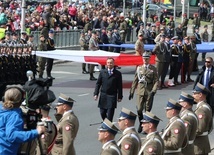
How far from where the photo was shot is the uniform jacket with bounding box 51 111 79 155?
11176 millimetres

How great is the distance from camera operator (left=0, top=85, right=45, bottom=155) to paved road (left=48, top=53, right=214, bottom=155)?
643 cm

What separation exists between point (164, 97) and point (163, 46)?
2931 millimetres

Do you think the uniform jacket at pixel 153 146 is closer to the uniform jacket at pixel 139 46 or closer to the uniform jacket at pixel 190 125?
the uniform jacket at pixel 190 125

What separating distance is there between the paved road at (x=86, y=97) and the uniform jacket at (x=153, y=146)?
15.8 ft

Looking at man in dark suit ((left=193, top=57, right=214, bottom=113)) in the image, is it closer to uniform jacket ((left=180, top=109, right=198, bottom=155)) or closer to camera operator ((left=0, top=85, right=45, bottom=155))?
uniform jacket ((left=180, top=109, right=198, bottom=155))

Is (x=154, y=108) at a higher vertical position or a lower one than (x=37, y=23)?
lower

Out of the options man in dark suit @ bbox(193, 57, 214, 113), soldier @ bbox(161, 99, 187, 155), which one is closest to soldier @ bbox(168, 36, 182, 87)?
man in dark suit @ bbox(193, 57, 214, 113)

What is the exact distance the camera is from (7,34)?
2438cm

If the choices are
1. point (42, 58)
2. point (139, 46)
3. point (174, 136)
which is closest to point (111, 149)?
point (174, 136)

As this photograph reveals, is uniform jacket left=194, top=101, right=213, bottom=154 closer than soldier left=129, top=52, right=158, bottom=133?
Yes

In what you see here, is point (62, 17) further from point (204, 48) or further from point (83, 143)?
point (83, 143)

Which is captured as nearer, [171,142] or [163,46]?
[171,142]

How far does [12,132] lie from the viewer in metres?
8.52

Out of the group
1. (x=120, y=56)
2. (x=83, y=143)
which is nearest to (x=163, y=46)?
(x=120, y=56)
